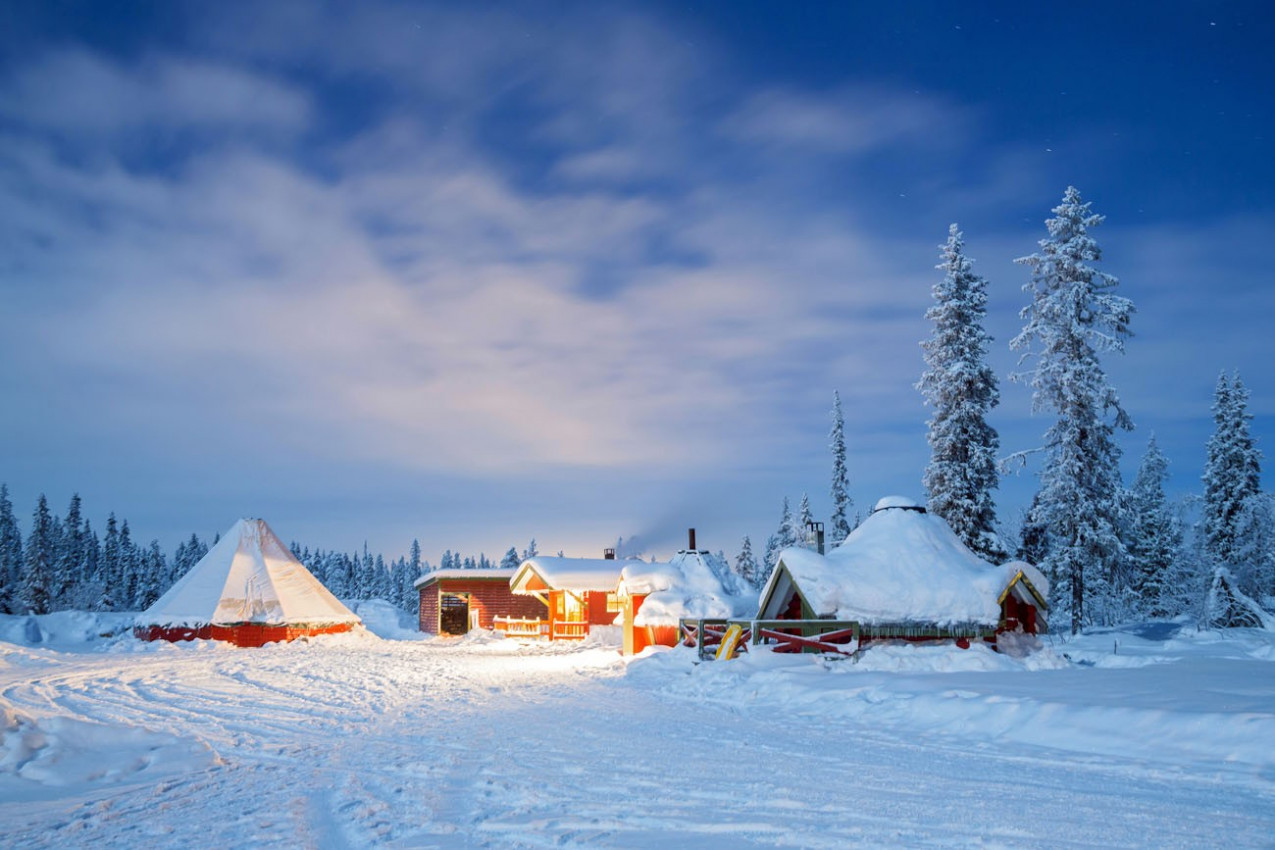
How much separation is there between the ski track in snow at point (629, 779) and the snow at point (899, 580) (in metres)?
4.31

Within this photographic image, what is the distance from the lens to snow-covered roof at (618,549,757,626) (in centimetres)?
2883

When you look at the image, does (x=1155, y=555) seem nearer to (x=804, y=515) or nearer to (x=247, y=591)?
(x=804, y=515)

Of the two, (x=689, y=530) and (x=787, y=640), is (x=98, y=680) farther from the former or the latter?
(x=689, y=530)

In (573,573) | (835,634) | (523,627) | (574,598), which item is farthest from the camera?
(523,627)

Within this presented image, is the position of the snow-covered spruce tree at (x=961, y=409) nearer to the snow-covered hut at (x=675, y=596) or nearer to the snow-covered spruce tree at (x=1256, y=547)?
the snow-covered hut at (x=675, y=596)

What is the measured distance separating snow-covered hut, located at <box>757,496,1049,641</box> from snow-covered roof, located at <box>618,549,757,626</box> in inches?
240

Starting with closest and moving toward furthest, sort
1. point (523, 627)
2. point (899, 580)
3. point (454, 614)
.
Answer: point (899, 580) < point (523, 627) < point (454, 614)

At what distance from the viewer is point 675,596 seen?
29297 millimetres

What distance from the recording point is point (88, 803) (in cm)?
776

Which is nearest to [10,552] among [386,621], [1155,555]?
[386,621]

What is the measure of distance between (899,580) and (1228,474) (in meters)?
28.9

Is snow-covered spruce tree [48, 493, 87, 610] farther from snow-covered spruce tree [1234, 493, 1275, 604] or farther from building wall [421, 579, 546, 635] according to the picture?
snow-covered spruce tree [1234, 493, 1275, 604]

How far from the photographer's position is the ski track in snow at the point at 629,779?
6.31 metres

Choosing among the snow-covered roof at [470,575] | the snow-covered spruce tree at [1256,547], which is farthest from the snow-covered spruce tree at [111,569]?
the snow-covered spruce tree at [1256,547]
